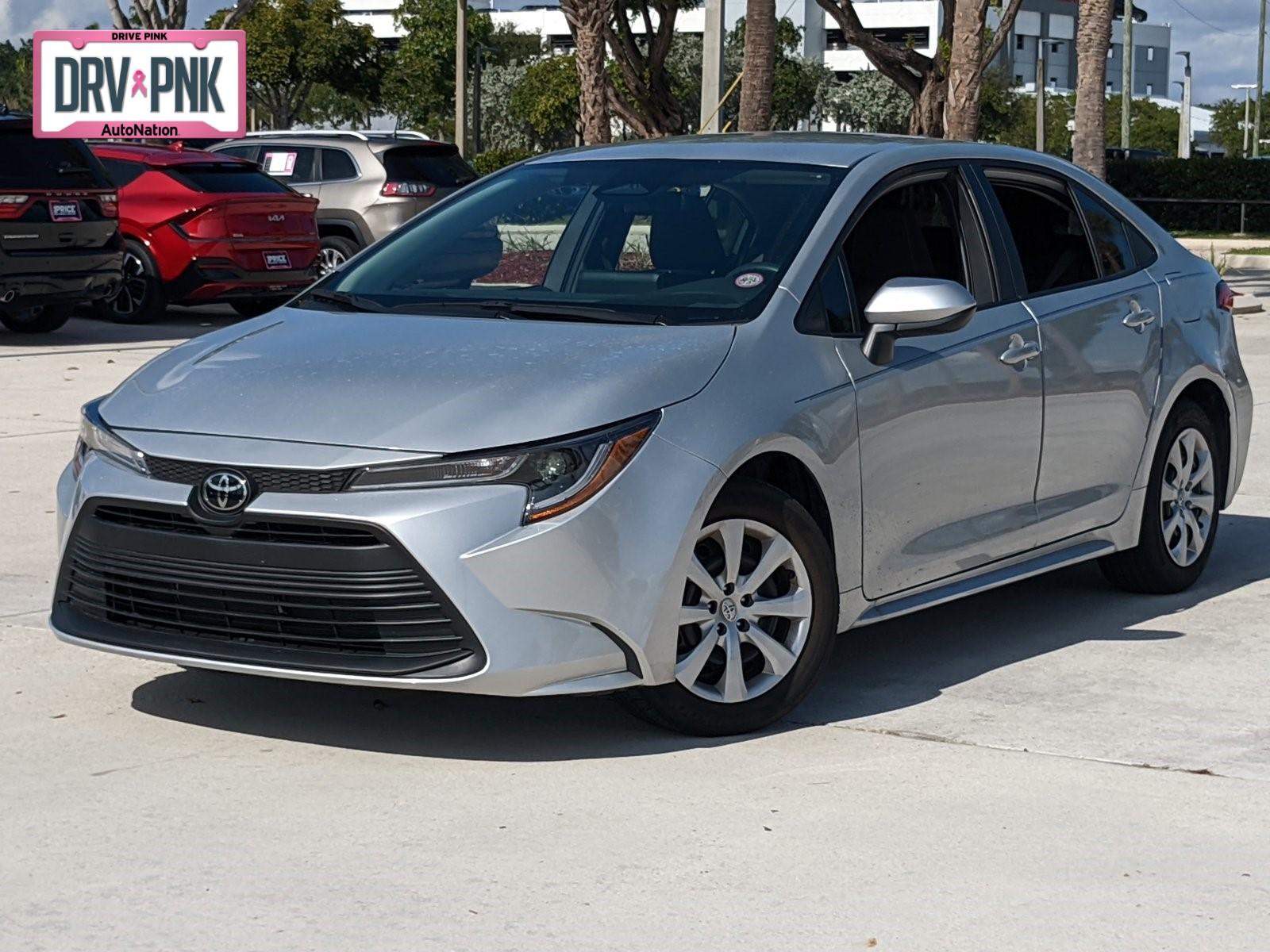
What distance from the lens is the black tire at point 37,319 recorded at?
1792 centimetres

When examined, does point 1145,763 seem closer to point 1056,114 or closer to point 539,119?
point 539,119

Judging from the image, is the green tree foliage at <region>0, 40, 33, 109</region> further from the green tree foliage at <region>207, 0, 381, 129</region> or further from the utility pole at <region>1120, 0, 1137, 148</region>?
the utility pole at <region>1120, 0, 1137, 148</region>

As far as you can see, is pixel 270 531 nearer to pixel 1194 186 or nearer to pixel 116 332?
pixel 116 332

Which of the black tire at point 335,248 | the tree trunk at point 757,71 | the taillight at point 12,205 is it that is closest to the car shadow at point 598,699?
the taillight at point 12,205

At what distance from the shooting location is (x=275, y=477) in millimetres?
5109

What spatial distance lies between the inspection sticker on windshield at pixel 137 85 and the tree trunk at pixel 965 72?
8634mm

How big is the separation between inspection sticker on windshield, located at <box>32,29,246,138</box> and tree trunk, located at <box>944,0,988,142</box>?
8634mm

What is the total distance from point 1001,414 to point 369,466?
2.25m

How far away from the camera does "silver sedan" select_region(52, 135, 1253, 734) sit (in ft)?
16.7

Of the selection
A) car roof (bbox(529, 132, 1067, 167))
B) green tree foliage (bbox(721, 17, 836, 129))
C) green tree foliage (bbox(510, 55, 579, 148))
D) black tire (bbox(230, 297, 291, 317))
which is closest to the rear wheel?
black tire (bbox(230, 297, 291, 317))

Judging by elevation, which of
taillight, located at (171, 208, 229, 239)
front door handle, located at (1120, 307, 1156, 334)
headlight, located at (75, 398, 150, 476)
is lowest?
headlight, located at (75, 398, 150, 476)

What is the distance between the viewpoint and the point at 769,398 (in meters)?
5.58

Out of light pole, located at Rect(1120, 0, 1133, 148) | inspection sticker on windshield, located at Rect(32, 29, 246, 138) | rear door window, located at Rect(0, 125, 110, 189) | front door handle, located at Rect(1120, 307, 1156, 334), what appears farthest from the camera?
light pole, located at Rect(1120, 0, 1133, 148)

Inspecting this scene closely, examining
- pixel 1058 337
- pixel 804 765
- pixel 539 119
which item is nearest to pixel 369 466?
pixel 804 765
